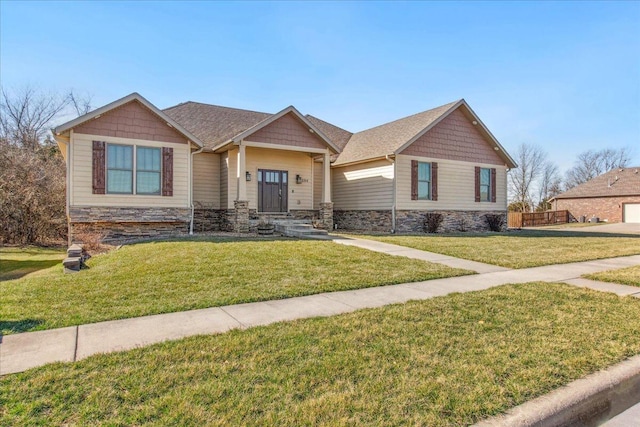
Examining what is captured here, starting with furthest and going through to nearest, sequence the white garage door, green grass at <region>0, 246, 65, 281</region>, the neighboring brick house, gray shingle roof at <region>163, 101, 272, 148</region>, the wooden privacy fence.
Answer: the neighboring brick house < the white garage door < the wooden privacy fence < gray shingle roof at <region>163, 101, 272, 148</region> < green grass at <region>0, 246, 65, 281</region>

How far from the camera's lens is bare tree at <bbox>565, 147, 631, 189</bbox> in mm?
55219

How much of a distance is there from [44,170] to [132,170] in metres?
6.46

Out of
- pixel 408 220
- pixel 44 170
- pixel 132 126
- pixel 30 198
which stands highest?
pixel 132 126

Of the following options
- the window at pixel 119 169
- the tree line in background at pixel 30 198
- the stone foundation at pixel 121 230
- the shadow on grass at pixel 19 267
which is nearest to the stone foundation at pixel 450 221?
the stone foundation at pixel 121 230

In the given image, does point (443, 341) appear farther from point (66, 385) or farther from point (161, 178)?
point (161, 178)

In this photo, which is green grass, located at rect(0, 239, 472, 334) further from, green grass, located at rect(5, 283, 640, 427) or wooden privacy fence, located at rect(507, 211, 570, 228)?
wooden privacy fence, located at rect(507, 211, 570, 228)

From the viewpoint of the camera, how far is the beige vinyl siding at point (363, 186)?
16906mm

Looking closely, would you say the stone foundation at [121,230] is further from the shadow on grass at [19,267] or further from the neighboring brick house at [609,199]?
the neighboring brick house at [609,199]

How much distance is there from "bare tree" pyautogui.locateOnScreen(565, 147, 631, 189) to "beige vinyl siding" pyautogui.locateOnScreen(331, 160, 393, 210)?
162ft

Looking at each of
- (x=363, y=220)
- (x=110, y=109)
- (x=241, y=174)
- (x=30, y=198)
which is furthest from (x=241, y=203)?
(x=30, y=198)

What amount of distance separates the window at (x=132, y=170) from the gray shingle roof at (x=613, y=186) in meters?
40.1

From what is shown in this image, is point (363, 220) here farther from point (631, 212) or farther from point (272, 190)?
point (631, 212)

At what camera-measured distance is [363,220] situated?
1827 cm

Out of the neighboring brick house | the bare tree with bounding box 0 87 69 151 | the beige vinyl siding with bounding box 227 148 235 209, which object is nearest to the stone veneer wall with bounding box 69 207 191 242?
the beige vinyl siding with bounding box 227 148 235 209
